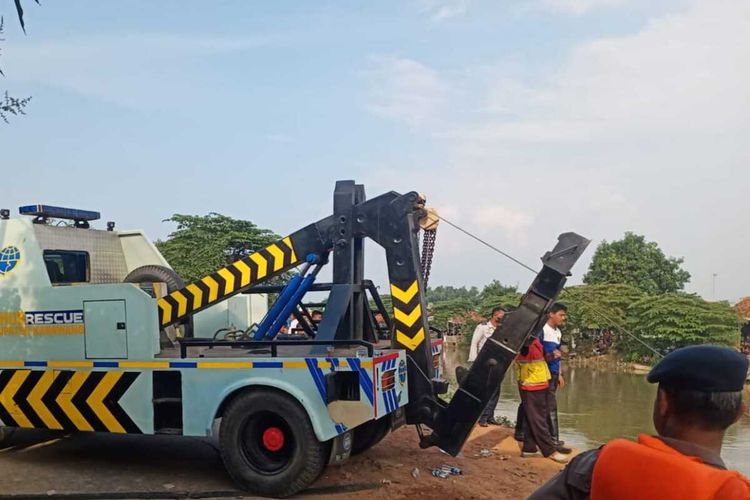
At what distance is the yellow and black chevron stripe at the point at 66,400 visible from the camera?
6809 mm

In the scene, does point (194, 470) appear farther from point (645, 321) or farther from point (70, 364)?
point (645, 321)

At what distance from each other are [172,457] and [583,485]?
265 inches

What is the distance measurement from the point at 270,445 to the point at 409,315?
1.71m

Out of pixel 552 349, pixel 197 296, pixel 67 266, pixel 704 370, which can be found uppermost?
pixel 67 266

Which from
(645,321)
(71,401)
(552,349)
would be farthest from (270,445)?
(645,321)

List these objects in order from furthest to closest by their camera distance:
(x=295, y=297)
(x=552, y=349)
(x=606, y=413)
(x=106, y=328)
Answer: (x=606, y=413) < (x=552, y=349) < (x=295, y=297) < (x=106, y=328)

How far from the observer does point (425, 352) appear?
696cm

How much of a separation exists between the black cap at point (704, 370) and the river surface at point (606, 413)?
870 centimetres

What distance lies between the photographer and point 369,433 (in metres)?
7.19

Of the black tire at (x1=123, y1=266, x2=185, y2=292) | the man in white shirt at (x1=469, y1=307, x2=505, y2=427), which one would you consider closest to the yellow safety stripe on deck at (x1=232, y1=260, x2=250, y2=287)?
the black tire at (x1=123, y1=266, x2=185, y2=292)

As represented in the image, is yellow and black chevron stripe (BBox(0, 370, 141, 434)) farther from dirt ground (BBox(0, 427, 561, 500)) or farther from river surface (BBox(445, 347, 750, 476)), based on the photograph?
river surface (BBox(445, 347, 750, 476))

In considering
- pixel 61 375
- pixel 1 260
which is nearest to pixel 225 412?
pixel 61 375

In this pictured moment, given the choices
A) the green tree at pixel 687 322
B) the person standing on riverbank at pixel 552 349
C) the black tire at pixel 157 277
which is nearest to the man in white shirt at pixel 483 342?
the person standing on riverbank at pixel 552 349

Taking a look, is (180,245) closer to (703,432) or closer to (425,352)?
(425,352)
